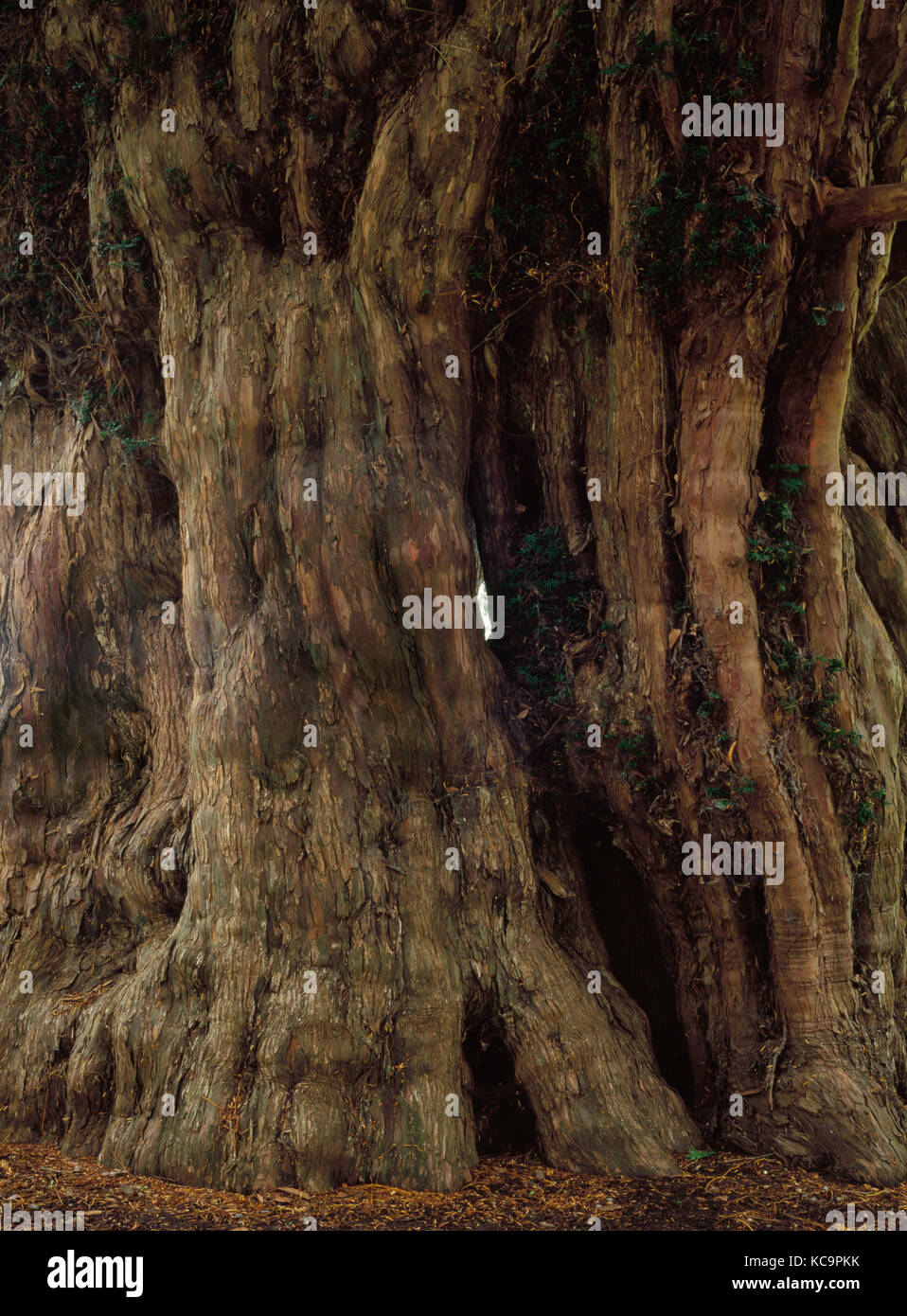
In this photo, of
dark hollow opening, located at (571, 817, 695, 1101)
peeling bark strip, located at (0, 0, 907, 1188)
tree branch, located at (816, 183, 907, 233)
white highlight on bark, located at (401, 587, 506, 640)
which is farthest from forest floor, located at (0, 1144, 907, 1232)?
tree branch, located at (816, 183, 907, 233)

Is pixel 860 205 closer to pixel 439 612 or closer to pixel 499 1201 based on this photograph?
pixel 439 612

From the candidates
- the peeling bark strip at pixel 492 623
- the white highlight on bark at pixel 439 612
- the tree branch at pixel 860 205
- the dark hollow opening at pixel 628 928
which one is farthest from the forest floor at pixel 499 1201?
the tree branch at pixel 860 205

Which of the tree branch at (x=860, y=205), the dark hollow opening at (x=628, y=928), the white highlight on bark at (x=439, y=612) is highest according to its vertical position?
the tree branch at (x=860, y=205)

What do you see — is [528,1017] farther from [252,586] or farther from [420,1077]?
[252,586]

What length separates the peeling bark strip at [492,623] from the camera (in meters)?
4.47

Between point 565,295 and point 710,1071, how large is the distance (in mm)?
3932

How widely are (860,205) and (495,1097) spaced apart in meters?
4.40

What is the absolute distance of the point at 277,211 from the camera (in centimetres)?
512

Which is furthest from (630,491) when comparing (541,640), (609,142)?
(609,142)

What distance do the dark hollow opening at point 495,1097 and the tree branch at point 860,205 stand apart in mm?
4024

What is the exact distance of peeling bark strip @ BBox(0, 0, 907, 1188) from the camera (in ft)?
14.7

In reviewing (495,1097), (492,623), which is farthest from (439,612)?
(495,1097)

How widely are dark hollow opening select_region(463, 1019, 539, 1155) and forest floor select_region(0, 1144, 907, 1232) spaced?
7.0 inches

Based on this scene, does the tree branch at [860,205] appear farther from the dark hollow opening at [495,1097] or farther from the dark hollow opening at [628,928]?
the dark hollow opening at [495,1097]
